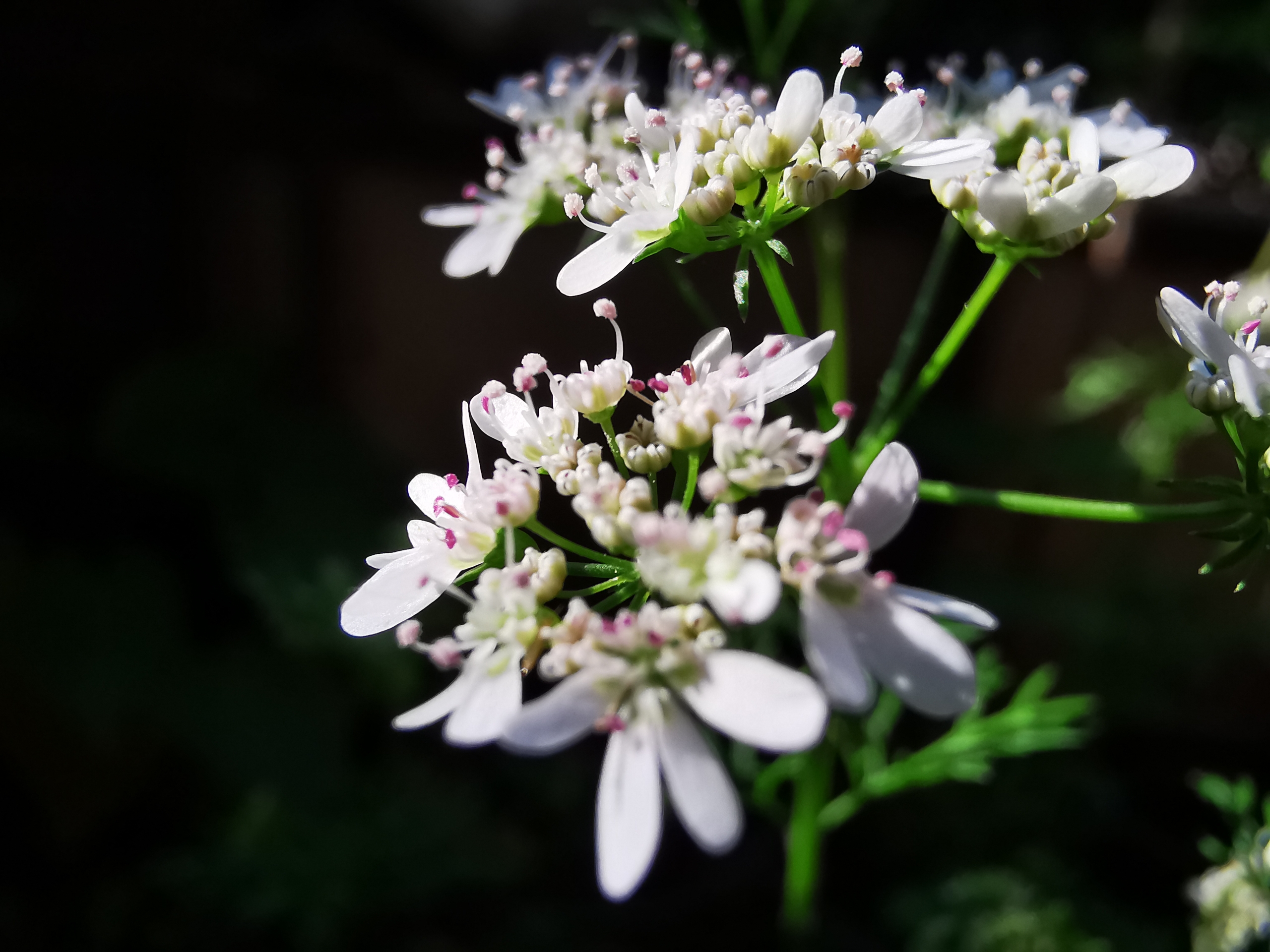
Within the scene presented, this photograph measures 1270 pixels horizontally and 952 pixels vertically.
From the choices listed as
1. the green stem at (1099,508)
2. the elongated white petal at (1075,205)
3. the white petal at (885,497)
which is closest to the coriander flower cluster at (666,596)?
the white petal at (885,497)

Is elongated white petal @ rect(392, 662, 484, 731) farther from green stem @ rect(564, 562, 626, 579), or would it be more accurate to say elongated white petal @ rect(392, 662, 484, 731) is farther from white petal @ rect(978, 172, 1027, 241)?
white petal @ rect(978, 172, 1027, 241)

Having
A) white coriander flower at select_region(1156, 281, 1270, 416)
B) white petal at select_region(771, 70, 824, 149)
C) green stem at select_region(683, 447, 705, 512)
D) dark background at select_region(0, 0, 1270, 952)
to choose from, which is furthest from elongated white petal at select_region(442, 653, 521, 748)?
dark background at select_region(0, 0, 1270, 952)

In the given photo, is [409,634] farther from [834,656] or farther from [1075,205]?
[1075,205]

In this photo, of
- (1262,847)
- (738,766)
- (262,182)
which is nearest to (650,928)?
(738,766)

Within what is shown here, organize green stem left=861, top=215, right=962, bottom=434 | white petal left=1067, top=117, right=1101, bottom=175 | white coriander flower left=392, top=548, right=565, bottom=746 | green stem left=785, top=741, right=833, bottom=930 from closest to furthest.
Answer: white coriander flower left=392, top=548, right=565, bottom=746 → white petal left=1067, top=117, right=1101, bottom=175 → green stem left=861, top=215, right=962, bottom=434 → green stem left=785, top=741, right=833, bottom=930

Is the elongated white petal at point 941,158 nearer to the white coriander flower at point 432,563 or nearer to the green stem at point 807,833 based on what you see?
the white coriander flower at point 432,563

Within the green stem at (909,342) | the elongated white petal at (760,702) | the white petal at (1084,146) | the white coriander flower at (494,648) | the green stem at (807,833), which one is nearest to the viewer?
the elongated white petal at (760,702)

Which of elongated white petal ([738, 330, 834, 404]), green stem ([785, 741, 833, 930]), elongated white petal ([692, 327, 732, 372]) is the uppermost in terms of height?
elongated white petal ([692, 327, 732, 372])

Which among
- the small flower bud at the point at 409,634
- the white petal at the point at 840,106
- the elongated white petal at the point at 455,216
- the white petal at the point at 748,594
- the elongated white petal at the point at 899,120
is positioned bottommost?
the white petal at the point at 748,594
